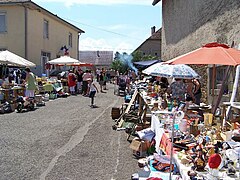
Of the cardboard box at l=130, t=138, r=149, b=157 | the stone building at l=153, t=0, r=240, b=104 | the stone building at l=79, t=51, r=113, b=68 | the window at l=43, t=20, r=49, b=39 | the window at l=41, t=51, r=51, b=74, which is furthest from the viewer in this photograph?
the stone building at l=79, t=51, r=113, b=68

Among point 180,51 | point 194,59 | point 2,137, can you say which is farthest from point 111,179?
point 180,51

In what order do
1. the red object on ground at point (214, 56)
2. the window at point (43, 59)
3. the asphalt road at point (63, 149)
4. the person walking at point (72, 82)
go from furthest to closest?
the window at point (43, 59) → the person walking at point (72, 82) → the asphalt road at point (63, 149) → the red object on ground at point (214, 56)

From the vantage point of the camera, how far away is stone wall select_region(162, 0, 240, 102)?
915 centimetres

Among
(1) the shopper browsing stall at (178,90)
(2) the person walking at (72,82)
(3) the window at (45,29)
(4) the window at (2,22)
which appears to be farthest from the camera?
(3) the window at (45,29)

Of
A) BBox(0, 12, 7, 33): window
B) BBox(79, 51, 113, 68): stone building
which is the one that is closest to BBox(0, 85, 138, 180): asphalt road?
BBox(0, 12, 7, 33): window

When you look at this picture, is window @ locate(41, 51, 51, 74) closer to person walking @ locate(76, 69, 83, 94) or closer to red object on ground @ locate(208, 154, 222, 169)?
person walking @ locate(76, 69, 83, 94)

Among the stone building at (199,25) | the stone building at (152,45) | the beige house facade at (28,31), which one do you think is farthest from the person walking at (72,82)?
the stone building at (152,45)

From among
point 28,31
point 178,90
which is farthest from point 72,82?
point 178,90

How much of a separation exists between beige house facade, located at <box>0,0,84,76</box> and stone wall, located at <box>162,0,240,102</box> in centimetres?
950

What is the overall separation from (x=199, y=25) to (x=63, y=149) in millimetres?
8302

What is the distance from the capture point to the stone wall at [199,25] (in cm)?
915

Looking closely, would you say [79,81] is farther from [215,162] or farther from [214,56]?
[215,162]

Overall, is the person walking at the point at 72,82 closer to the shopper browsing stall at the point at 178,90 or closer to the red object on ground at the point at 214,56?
the shopper browsing stall at the point at 178,90

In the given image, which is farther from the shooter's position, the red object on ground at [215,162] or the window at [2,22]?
the window at [2,22]
